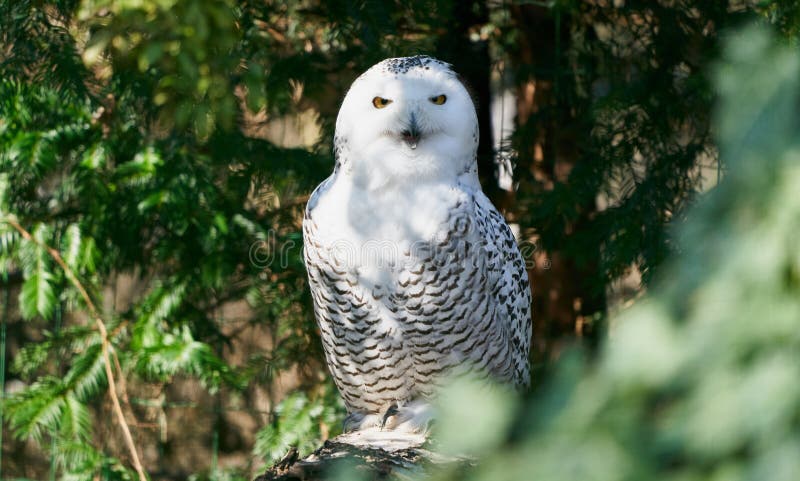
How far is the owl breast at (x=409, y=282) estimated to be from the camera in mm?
2432

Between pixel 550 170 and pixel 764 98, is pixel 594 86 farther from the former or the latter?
pixel 764 98

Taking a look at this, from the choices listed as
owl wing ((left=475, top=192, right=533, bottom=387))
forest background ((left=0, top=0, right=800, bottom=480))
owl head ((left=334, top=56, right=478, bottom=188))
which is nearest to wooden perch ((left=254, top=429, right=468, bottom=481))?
owl wing ((left=475, top=192, right=533, bottom=387))

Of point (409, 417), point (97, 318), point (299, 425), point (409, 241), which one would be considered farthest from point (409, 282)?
point (97, 318)

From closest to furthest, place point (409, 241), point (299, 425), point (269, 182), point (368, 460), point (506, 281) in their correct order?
point (368, 460) → point (409, 241) → point (506, 281) → point (269, 182) → point (299, 425)

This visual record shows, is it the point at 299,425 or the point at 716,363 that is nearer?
the point at 716,363

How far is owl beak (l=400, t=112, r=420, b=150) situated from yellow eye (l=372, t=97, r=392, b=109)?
8cm

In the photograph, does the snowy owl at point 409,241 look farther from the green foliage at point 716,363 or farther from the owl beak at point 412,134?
the green foliage at point 716,363

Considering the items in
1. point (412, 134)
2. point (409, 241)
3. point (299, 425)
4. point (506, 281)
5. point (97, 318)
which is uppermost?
point (412, 134)

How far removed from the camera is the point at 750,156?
2.02ft

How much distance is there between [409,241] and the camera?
7.96 feet

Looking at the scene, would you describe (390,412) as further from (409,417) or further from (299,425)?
(299,425)

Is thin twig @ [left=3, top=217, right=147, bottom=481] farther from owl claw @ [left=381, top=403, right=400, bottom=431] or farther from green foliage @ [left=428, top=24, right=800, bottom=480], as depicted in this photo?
green foliage @ [left=428, top=24, right=800, bottom=480]

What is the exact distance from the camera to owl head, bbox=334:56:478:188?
2436 millimetres

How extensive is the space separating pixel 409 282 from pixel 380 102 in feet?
1.69
